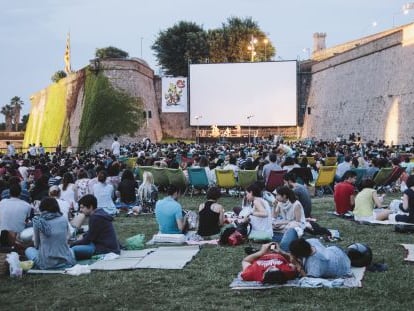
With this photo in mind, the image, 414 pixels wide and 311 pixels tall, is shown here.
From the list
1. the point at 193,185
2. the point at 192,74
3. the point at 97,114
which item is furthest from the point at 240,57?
the point at 193,185

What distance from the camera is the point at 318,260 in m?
6.36

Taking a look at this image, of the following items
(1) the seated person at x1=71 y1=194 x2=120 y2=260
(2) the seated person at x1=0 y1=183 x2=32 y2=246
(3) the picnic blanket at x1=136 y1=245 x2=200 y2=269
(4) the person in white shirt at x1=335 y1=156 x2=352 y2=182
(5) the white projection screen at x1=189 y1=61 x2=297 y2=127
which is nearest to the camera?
(3) the picnic blanket at x1=136 y1=245 x2=200 y2=269

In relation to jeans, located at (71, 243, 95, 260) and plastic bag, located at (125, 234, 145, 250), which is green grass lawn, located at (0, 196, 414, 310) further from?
plastic bag, located at (125, 234, 145, 250)

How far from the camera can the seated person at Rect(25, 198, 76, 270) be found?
7.08m

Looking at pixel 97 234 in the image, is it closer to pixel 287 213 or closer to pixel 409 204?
pixel 287 213

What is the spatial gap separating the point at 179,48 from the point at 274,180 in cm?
4698

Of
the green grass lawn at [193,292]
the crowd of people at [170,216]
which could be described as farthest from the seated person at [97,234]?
the green grass lawn at [193,292]

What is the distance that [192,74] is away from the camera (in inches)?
1742

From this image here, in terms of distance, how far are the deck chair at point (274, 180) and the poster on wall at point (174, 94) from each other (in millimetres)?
32394

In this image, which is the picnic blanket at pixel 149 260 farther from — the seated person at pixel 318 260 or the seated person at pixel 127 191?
the seated person at pixel 127 191

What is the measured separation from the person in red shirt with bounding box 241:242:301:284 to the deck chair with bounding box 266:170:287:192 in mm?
6879

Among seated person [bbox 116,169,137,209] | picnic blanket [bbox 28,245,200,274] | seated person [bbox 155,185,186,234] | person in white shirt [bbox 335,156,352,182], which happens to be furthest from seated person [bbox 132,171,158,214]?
person in white shirt [bbox 335,156,352,182]

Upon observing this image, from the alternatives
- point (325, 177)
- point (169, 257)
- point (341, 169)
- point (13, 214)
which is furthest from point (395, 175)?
point (13, 214)

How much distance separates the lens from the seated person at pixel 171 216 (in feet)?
30.0
